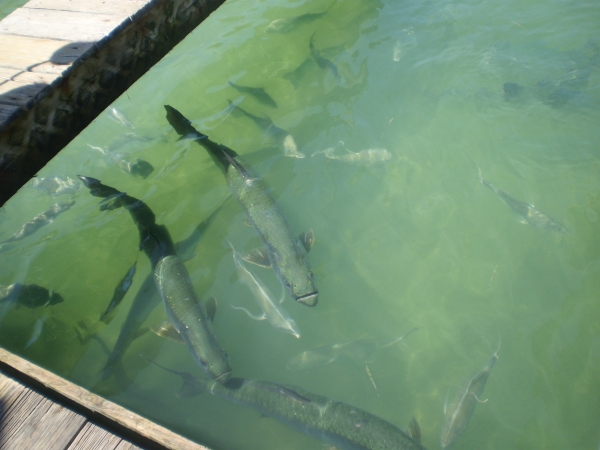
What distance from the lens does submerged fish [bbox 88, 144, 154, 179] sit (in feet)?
20.5

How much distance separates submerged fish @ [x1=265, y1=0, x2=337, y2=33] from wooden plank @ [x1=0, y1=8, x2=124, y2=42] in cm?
503

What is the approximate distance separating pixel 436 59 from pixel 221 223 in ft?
16.0

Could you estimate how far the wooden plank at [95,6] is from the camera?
4.04m

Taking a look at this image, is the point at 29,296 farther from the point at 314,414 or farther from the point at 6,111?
the point at 314,414

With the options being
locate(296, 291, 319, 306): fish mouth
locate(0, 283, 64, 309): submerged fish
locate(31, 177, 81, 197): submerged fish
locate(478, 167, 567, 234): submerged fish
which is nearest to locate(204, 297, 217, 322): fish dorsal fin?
locate(296, 291, 319, 306): fish mouth

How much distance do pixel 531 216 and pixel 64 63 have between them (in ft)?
17.2

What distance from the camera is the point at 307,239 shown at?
16.2ft

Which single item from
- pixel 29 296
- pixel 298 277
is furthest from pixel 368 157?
pixel 29 296

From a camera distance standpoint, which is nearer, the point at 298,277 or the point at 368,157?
the point at 298,277

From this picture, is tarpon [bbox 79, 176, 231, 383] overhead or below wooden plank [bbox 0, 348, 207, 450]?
below

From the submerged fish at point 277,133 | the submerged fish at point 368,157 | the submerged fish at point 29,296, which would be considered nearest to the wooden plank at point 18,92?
the submerged fish at point 29,296

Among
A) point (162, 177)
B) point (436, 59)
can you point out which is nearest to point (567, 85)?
point (436, 59)

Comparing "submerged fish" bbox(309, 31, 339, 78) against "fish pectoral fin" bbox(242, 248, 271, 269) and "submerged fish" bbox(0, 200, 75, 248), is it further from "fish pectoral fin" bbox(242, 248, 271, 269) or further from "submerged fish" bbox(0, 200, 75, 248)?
"submerged fish" bbox(0, 200, 75, 248)

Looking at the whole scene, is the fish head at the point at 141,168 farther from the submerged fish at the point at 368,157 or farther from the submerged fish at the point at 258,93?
the submerged fish at the point at 368,157
